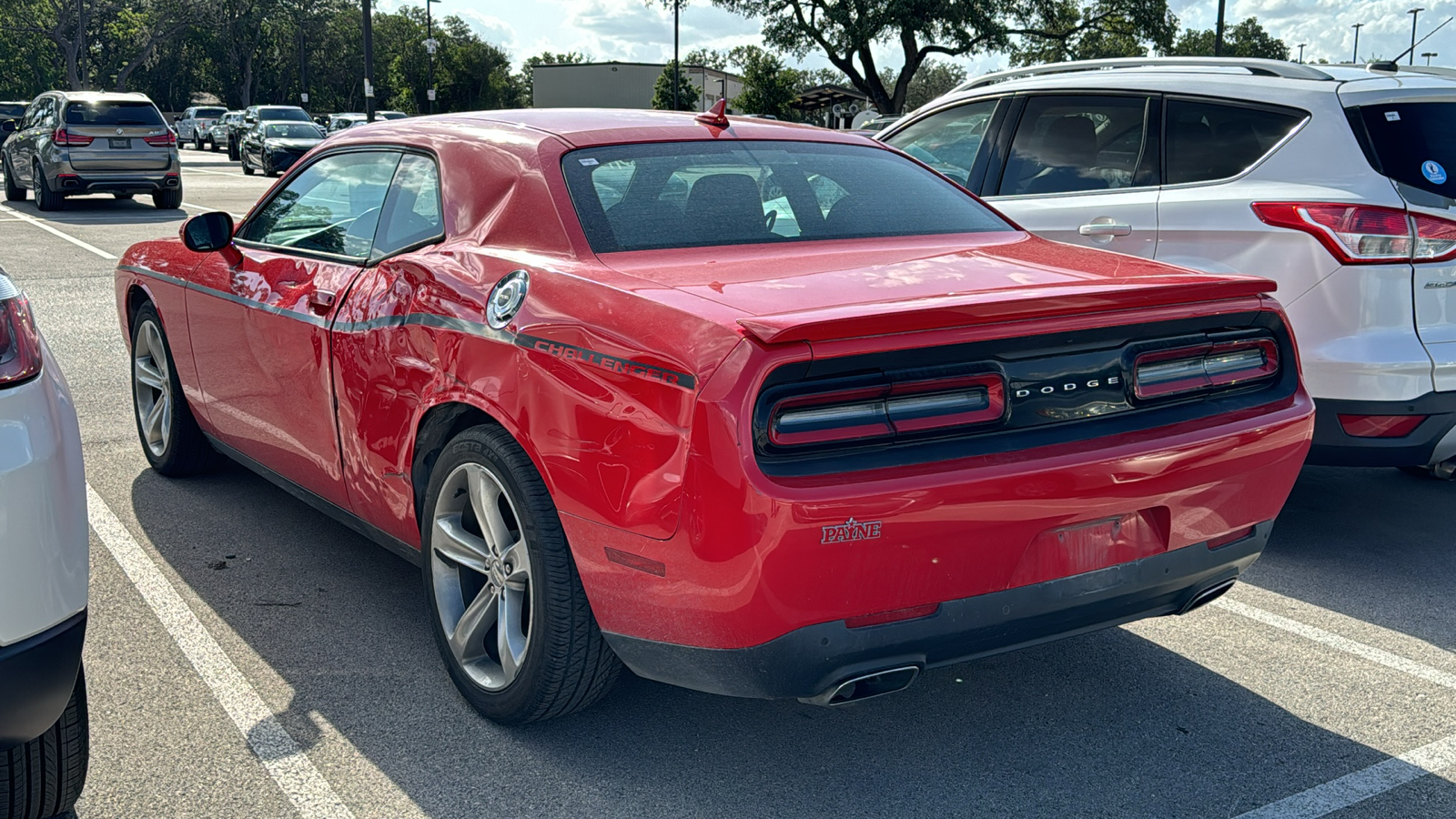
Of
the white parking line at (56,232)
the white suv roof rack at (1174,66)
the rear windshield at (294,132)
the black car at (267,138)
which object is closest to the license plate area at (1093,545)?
the white suv roof rack at (1174,66)

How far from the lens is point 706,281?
2.91 meters

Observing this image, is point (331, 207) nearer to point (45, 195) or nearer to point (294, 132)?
point (45, 195)

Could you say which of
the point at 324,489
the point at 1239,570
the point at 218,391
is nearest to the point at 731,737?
the point at 1239,570

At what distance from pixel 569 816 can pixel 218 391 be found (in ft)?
8.47

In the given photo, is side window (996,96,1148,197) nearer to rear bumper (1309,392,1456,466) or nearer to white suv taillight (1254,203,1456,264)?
white suv taillight (1254,203,1456,264)

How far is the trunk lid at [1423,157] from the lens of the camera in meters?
4.47

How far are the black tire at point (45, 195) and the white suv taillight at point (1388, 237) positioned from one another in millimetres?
19712

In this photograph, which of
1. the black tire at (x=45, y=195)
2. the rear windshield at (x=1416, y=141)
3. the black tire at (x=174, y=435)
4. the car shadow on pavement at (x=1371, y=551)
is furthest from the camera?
the black tire at (x=45, y=195)

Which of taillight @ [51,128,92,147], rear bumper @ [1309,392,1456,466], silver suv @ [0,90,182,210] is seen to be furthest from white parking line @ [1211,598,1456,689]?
taillight @ [51,128,92,147]

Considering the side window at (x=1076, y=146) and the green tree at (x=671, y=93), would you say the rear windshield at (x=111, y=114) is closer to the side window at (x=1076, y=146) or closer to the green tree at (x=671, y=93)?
the side window at (x=1076, y=146)

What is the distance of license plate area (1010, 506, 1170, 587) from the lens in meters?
2.76

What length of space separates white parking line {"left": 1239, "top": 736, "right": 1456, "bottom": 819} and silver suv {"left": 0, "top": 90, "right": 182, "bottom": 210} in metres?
20.0

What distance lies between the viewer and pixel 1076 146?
5.79 metres

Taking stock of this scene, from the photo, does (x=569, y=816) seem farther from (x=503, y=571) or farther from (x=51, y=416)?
(x=51, y=416)
